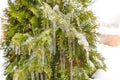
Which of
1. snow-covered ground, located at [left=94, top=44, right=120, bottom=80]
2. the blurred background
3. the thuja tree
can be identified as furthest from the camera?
the blurred background

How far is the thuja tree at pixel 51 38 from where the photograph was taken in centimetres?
443

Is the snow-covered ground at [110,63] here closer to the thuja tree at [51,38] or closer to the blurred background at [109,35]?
the blurred background at [109,35]

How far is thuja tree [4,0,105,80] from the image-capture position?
14.5 ft

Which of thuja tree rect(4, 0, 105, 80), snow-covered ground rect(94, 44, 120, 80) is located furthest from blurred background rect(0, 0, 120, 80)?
thuja tree rect(4, 0, 105, 80)

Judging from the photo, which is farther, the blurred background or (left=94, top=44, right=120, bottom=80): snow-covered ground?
the blurred background

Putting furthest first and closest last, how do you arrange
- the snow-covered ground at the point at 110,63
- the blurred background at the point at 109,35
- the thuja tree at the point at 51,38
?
the blurred background at the point at 109,35, the snow-covered ground at the point at 110,63, the thuja tree at the point at 51,38

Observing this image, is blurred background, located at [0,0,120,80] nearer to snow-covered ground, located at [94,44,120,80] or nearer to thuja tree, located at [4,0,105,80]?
snow-covered ground, located at [94,44,120,80]

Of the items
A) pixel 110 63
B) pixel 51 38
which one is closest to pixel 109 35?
pixel 110 63

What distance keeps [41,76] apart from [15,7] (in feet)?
3.46

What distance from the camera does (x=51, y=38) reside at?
4457 millimetres

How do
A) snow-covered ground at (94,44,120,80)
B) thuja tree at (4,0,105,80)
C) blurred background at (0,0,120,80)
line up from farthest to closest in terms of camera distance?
blurred background at (0,0,120,80), snow-covered ground at (94,44,120,80), thuja tree at (4,0,105,80)

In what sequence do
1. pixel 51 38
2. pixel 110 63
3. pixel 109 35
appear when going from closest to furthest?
1. pixel 51 38
2. pixel 110 63
3. pixel 109 35

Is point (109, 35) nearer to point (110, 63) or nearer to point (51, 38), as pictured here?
point (110, 63)

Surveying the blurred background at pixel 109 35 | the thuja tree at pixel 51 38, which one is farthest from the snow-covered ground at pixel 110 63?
the thuja tree at pixel 51 38
